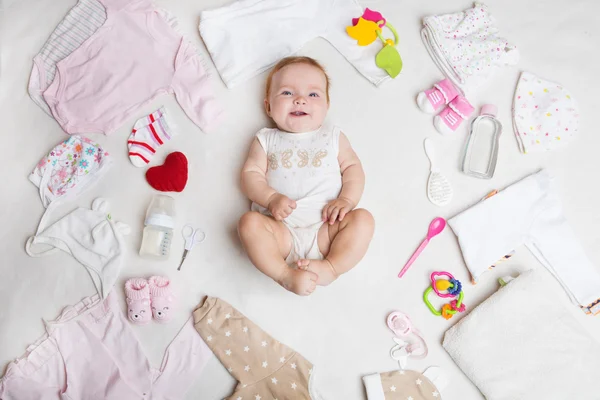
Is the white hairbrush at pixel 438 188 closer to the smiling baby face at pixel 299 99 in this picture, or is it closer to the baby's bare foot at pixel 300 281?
the smiling baby face at pixel 299 99

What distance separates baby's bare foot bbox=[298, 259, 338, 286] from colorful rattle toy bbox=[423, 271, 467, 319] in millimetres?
344

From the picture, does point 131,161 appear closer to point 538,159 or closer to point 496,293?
point 496,293

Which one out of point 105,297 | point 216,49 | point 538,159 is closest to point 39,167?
point 105,297

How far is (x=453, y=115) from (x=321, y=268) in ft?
2.26

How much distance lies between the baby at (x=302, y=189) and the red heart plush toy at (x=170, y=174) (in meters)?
0.21

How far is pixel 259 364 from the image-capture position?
1.56m

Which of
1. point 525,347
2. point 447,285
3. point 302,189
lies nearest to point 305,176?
point 302,189

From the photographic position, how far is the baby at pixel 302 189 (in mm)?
1469

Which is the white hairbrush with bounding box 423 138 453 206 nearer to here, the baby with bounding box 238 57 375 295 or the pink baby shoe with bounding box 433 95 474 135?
the pink baby shoe with bounding box 433 95 474 135

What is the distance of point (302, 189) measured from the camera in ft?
5.18

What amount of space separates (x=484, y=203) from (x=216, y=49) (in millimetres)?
1006

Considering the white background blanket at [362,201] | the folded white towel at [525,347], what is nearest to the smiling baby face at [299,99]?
the white background blanket at [362,201]

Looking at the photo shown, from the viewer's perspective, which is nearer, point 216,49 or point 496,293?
point 496,293

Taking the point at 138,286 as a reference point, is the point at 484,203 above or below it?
above
